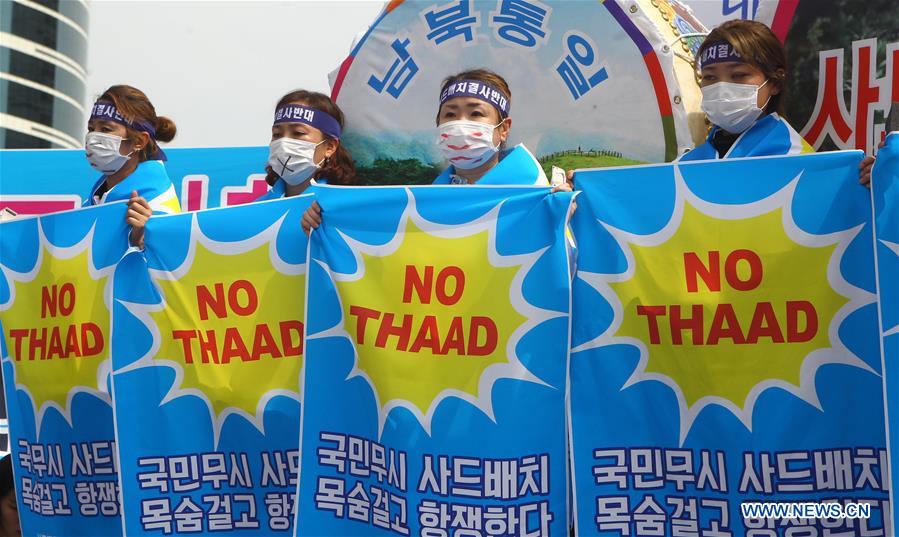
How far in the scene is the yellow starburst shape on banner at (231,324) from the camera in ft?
14.4

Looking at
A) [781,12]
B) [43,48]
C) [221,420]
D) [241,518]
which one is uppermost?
[43,48]

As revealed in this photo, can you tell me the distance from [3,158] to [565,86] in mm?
4734

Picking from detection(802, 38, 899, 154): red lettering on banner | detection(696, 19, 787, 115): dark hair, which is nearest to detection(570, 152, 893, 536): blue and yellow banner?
detection(696, 19, 787, 115): dark hair

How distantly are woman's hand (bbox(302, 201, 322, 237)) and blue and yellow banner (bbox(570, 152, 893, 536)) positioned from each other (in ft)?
3.63

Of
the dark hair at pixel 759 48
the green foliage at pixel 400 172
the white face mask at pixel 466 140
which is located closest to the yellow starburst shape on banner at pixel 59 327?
the green foliage at pixel 400 172

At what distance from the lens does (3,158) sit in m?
7.86

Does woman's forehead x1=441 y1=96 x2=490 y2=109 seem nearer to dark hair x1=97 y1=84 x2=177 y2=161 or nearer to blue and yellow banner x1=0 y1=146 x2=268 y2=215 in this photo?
dark hair x1=97 y1=84 x2=177 y2=161

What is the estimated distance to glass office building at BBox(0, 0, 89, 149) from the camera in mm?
50500

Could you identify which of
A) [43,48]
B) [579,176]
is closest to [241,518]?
[579,176]

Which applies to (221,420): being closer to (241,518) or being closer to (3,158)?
(241,518)

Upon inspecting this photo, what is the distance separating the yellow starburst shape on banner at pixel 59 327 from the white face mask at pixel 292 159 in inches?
36.6

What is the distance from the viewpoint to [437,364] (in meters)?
3.94

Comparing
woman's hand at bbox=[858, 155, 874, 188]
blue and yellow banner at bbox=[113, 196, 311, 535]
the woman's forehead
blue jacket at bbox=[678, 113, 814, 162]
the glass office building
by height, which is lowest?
blue and yellow banner at bbox=[113, 196, 311, 535]

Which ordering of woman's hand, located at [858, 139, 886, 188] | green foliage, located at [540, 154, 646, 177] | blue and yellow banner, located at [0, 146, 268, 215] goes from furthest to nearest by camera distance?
blue and yellow banner, located at [0, 146, 268, 215], green foliage, located at [540, 154, 646, 177], woman's hand, located at [858, 139, 886, 188]
